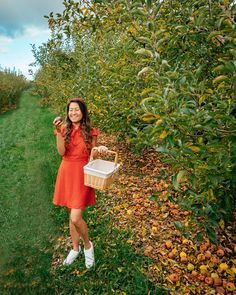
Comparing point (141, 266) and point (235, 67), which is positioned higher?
point (235, 67)

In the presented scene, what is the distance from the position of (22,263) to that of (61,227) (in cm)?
83

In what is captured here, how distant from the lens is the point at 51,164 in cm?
679

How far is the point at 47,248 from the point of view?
388 cm

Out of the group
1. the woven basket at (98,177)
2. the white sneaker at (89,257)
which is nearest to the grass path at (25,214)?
the white sneaker at (89,257)

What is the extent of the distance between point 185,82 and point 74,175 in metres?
1.61

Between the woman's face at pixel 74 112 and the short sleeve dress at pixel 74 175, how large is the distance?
0.12 metres

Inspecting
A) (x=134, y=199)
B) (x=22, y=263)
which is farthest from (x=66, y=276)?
(x=134, y=199)

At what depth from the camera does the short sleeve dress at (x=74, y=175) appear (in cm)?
313

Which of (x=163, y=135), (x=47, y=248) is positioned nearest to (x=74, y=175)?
(x=47, y=248)

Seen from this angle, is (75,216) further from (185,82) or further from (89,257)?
(185,82)

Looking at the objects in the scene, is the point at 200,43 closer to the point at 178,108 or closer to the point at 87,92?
the point at 178,108

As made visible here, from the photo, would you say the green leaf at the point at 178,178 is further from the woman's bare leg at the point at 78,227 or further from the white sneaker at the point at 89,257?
the white sneaker at the point at 89,257

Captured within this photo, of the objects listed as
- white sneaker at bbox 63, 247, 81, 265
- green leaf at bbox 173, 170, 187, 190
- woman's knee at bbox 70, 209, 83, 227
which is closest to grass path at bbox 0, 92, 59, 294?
white sneaker at bbox 63, 247, 81, 265

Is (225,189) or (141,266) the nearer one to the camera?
(225,189)
